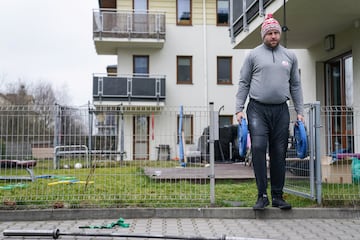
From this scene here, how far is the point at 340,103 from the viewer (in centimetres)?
1100

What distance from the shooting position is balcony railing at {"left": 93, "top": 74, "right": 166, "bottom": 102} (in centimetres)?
2100

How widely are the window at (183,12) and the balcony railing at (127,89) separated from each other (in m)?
4.03

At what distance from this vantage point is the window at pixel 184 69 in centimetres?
2298

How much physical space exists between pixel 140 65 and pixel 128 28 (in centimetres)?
213

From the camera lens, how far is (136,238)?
4219 millimetres

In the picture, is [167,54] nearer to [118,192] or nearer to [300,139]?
[118,192]

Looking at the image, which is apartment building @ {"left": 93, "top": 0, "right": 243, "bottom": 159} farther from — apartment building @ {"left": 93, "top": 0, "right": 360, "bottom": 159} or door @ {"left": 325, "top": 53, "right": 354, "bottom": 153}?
door @ {"left": 325, "top": 53, "right": 354, "bottom": 153}

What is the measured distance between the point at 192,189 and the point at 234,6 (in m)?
8.35

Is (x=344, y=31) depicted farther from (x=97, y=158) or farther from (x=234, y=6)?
(x=97, y=158)

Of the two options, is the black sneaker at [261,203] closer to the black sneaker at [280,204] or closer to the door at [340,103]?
the black sneaker at [280,204]

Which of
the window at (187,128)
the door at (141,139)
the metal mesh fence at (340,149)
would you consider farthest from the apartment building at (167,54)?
the door at (141,139)

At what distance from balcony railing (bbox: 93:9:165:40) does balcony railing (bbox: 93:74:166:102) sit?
2.12 m

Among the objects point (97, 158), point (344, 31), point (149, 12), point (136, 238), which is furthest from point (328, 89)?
point (149, 12)

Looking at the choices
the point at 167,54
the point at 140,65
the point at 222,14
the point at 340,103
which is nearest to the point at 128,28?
the point at 140,65
